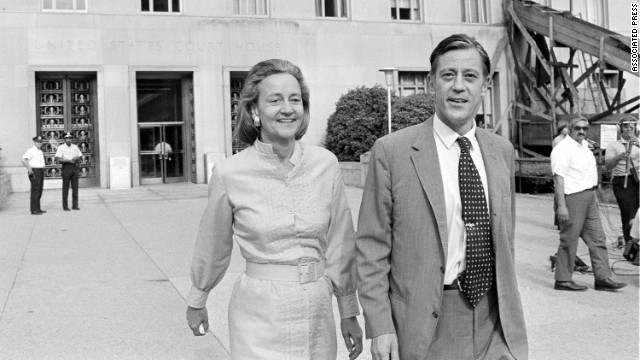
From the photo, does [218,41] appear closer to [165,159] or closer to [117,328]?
[165,159]

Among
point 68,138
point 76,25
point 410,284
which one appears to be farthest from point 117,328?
point 76,25

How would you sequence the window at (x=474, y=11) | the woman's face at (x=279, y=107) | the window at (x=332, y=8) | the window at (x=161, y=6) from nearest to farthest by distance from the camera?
1. the woman's face at (x=279, y=107)
2. the window at (x=161, y=6)
3. the window at (x=332, y=8)
4. the window at (x=474, y=11)

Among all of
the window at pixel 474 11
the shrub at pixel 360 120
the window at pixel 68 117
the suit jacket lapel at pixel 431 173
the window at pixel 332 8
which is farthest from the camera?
the window at pixel 474 11

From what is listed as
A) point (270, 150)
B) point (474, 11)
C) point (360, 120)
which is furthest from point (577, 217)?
point (474, 11)

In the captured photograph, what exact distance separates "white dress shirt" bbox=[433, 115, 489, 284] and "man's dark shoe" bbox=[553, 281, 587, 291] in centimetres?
523

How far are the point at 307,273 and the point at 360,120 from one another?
69.0 feet

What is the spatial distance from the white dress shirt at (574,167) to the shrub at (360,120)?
15256 mm

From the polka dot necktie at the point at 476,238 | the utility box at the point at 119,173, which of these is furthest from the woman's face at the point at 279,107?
the utility box at the point at 119,173

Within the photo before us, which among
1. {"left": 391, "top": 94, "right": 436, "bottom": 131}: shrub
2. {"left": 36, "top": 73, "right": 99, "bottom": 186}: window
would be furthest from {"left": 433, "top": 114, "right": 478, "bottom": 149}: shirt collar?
{"left": 36, "top": 73, "right": 99, "bottom": 186}: window

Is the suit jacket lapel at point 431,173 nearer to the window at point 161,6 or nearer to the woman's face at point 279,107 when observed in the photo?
the woman's face at point 279,107

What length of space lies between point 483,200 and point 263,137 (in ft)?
3.43

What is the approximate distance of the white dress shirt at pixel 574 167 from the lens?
7.67m

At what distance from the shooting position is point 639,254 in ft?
26.5

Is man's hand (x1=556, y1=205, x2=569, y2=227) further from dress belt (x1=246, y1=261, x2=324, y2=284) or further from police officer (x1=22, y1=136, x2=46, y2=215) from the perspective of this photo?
police officer (x1=22, y1=136, x2=46, y2=215)
